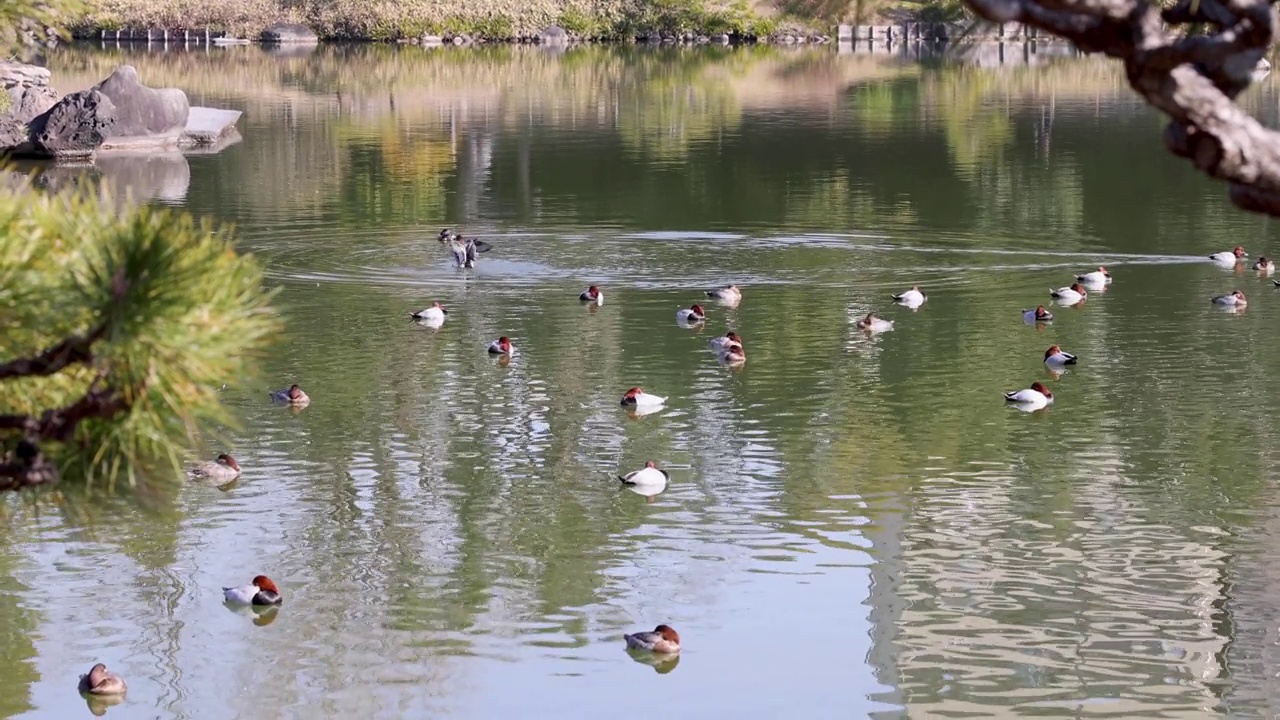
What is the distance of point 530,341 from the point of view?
→ 21250 millimetres

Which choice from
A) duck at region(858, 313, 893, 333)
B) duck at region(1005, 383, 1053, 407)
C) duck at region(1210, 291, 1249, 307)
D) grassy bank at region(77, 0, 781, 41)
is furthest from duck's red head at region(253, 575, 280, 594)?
grassy bank at region(77, 0, 781, 41)

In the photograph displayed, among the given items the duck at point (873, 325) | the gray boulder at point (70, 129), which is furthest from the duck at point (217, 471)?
the gray boulder at point (70, 129)

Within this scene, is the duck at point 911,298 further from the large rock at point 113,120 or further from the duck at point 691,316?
the large rock at point 113,120

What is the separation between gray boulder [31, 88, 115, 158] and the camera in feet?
125

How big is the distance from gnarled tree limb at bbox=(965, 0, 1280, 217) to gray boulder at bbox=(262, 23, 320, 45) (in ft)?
290

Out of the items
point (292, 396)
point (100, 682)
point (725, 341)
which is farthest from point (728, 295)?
point (100, 682)

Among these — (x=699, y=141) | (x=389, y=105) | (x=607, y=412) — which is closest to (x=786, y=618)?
(x=607, y=412)

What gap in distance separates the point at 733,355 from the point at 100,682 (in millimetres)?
10022

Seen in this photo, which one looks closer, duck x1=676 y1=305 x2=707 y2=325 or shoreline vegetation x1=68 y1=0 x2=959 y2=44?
duck x1=676 y1=305 x2=707 y2=325

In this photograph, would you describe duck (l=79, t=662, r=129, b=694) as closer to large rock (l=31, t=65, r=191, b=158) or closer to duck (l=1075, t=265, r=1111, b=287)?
duck (l=1075, t=265, r=1111, b=287)

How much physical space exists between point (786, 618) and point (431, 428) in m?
5.67

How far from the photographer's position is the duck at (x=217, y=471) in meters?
15.6

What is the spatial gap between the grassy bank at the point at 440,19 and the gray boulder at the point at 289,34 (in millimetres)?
808

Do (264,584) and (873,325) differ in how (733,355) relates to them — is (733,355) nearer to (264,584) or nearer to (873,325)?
(873,325)
